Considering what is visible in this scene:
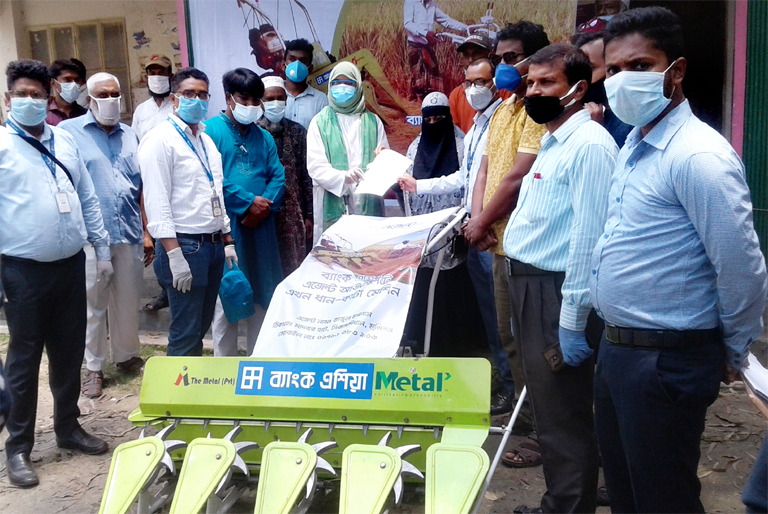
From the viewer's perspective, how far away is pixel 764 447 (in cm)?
196

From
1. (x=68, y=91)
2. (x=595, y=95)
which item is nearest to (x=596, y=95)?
(x=595, y=95)

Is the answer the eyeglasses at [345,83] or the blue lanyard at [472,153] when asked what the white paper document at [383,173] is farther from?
the eyeglasses at [345,83]

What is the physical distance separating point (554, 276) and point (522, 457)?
4.33ft

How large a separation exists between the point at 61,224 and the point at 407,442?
219cm

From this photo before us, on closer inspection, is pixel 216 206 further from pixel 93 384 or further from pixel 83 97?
pixel 83 97

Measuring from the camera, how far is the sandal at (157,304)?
632 centimetres

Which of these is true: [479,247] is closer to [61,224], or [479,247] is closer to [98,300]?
[61,224]

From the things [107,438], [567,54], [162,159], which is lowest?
[107,438]

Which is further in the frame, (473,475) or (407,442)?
(407,442)

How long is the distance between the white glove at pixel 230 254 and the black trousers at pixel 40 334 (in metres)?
0.82

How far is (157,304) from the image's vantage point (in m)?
6.34

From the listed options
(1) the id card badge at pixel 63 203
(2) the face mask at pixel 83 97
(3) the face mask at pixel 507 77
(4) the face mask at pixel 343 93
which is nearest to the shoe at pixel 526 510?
(3) the face mask at pixel 507 77

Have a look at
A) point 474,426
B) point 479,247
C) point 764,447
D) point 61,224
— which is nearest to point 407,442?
point 474,426

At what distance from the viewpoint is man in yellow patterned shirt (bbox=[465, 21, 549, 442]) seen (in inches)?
128
